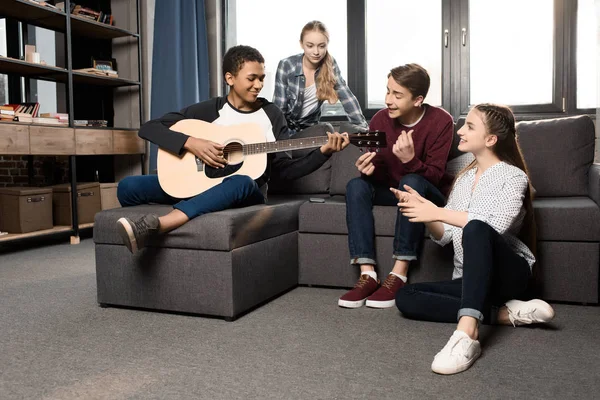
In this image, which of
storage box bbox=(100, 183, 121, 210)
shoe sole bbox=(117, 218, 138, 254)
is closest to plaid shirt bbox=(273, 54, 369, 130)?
shoe sole bbox=(117, 218, 138, 254)

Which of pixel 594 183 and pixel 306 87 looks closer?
pixel 594 183

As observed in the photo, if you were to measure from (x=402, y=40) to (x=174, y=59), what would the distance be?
174 cm

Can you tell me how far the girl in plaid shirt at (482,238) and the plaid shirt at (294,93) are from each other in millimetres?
1418

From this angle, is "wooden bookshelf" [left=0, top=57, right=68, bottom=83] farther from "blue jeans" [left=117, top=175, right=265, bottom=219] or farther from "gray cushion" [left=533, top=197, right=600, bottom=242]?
"gray cushion" [left=533, top=197, right=600, bottom=242]

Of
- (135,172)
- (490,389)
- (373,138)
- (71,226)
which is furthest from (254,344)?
(135,172)

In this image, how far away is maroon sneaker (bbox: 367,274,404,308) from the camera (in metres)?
2.16

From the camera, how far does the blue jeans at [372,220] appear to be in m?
2.22

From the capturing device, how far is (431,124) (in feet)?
7.77

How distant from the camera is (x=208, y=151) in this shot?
7.50 ft

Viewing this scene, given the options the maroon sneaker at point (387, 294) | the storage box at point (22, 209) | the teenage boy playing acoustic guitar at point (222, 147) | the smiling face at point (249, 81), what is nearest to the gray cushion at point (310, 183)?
the teenage boy playing acoustic guitar at point (222, 147)

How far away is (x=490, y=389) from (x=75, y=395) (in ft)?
3.22

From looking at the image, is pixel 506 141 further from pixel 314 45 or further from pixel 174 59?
pixel 174 59

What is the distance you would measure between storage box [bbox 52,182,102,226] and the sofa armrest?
3064mm

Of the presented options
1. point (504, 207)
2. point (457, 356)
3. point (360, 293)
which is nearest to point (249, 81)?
point (360, 293)
